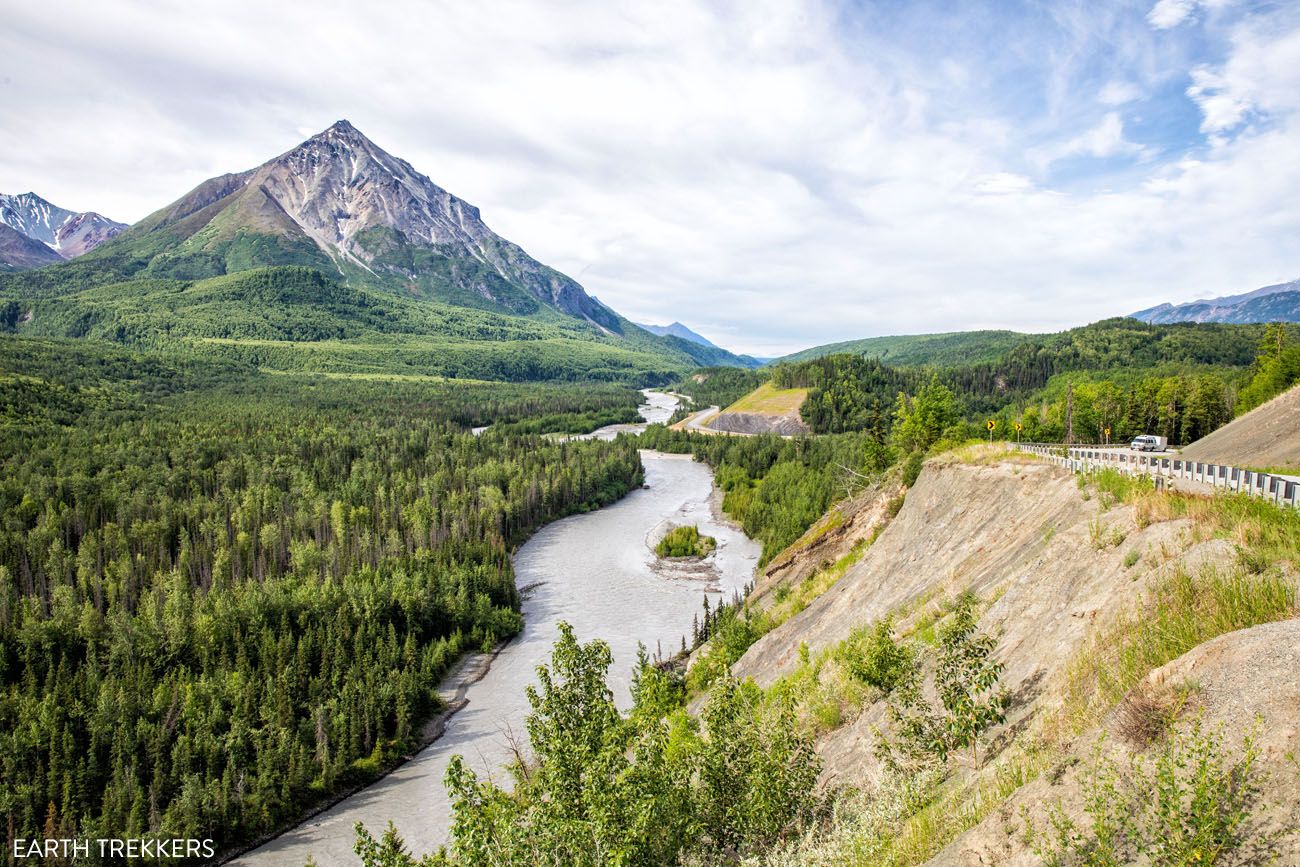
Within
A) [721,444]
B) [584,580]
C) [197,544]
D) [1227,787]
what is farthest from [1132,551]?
[721,444]

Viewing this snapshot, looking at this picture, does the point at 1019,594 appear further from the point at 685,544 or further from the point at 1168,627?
the point at 685,544

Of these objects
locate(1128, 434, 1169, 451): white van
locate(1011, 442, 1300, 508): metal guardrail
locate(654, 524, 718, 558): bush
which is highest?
locate(1011, 442, 1300, 508): metal guardrail

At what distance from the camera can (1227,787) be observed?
25.6ft

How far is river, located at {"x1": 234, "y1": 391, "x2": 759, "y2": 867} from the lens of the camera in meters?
37.7

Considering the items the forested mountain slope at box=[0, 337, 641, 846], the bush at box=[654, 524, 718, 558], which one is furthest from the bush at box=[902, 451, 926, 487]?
the bush at box=[654, 524, 718, 558]

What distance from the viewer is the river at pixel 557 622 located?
3766 cm

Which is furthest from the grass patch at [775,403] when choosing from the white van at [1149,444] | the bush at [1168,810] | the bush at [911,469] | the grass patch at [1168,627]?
the bush at [1168,810]

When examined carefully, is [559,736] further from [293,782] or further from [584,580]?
[584,580]

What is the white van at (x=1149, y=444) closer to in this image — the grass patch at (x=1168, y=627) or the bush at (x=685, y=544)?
the grass patch at (x=1168, y=627)

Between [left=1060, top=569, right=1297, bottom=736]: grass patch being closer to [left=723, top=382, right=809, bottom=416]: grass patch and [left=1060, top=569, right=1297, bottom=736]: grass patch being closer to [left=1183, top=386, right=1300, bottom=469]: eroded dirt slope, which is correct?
[left=1183, top=386, right=1300, bottom=469]: eroded dirt slope

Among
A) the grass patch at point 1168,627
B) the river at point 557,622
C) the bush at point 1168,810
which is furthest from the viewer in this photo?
the river at point 557,622

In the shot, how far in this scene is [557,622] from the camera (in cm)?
3275

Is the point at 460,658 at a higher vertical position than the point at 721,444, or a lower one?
lower

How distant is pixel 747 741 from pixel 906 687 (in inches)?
145
